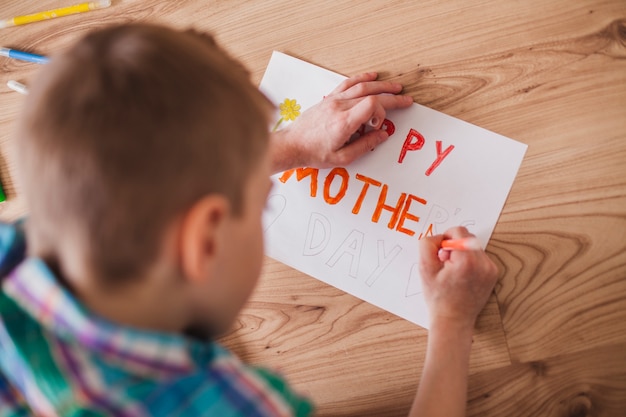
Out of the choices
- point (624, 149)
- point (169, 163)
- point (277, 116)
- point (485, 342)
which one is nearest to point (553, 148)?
point (624, 149)

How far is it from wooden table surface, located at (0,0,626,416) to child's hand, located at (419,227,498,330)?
27mm

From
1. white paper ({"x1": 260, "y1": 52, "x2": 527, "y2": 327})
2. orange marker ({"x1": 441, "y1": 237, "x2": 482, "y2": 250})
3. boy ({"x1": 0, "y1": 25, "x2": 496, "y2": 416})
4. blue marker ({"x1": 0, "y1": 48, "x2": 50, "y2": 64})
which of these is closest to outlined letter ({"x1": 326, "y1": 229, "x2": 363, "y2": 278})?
white paper ({"x1": 260, "y1": 52, "x2": 527, "y2": 327})

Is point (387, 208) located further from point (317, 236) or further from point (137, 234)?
point (137, 234)

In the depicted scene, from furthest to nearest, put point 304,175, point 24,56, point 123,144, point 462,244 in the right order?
point 24,56 < point 304,175 < point 462,244 < point 123,144

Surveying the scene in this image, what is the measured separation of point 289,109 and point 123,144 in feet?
1.30

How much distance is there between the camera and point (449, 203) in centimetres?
64

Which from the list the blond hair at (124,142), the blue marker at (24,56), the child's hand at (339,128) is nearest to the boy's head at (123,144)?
the blond hair at (124,142)

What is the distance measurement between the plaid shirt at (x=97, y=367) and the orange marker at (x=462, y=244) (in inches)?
10.7

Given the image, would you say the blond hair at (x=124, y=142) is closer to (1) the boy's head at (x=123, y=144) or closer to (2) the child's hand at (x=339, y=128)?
(1) the boy's head at (x=123, y=144)

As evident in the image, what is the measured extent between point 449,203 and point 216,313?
0.33m

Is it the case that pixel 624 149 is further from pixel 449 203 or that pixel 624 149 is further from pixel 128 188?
pixel 128 188

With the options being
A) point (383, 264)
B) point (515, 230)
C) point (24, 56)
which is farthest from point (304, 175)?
point (24, 56)

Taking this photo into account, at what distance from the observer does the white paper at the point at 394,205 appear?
2.07ft

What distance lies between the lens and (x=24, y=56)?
2.60 ft
